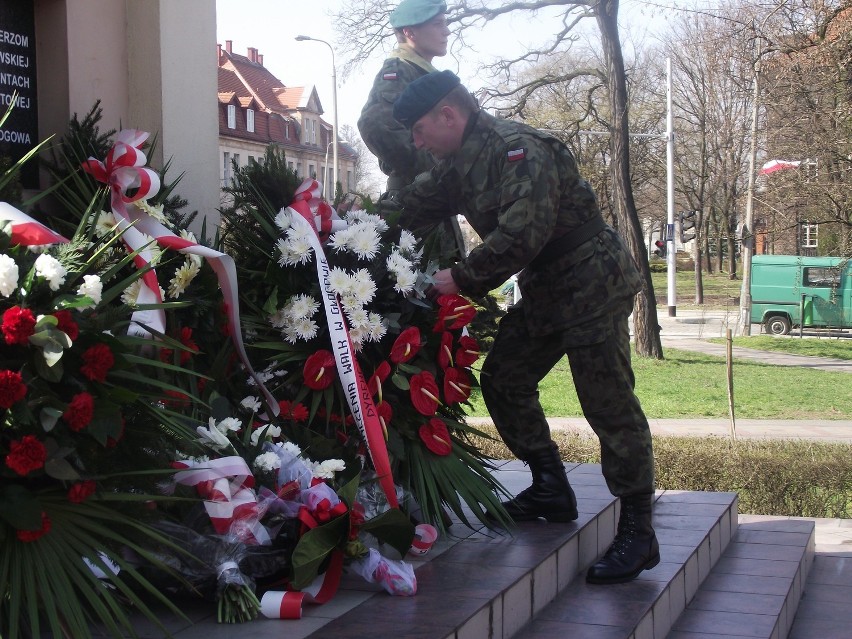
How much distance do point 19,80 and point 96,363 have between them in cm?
A: 232

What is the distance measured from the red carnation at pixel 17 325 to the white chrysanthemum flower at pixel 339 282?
146cm

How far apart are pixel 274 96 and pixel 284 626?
5109 centimetres

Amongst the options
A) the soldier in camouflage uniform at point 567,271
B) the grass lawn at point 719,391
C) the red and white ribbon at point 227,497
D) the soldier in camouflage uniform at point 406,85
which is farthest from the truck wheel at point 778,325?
the red and white ribbon at point 227,497

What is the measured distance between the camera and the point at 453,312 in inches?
153

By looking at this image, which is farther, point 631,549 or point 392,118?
point 392,118

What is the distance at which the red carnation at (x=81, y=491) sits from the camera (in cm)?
234

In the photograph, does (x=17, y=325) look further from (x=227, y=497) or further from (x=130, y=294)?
(x=130, y=294)

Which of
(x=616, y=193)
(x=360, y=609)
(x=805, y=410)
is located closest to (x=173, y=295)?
(x=360, y=609)

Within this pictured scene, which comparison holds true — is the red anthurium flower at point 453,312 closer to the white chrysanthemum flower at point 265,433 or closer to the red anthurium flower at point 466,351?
the red anthurium flower at point 466,351

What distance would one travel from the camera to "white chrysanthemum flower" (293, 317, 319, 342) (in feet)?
11.8

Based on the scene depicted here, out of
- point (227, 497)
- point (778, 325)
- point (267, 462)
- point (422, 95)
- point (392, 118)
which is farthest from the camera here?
point (778, 325)

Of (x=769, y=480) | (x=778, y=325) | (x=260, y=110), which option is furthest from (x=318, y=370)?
(x=260, y=110)

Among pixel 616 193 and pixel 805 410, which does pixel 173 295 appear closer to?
pixel 805 410

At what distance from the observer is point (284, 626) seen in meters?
2.80
